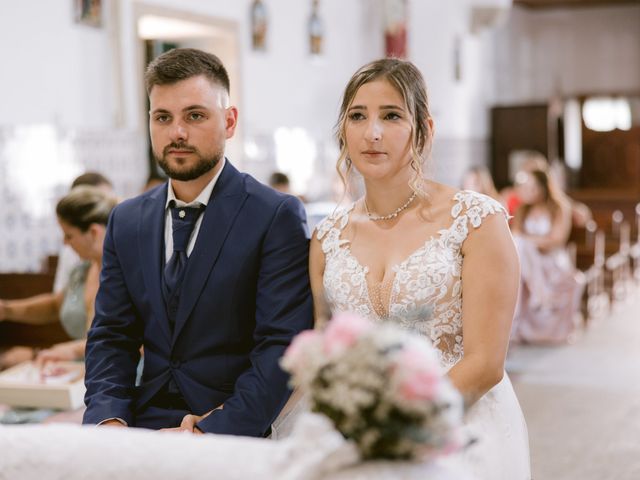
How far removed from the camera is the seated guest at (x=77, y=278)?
360 centimetres

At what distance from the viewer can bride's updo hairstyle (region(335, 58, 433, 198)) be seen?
2363 mm

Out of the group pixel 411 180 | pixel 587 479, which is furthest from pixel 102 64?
pixel 411 180

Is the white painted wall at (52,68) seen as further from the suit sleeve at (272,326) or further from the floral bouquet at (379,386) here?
the floral bouquet at (379,386)

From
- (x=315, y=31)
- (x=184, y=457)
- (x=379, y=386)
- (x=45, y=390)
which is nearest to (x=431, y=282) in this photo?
(x=184, y=457)

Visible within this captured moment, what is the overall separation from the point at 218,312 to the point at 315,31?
8309mm

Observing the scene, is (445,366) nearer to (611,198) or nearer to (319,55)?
(319,55)

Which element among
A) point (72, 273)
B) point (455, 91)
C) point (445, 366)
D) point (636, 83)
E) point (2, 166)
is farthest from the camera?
point (636, 83)

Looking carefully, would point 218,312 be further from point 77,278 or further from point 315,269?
point 77,278

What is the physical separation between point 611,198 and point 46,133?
1048 centimetres

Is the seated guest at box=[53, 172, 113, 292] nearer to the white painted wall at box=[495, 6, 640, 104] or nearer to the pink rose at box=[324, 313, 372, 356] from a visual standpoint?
the pink rose at box=[324, 313, 372, 356]

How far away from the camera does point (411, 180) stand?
8.16 feet

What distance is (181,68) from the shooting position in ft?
7.77

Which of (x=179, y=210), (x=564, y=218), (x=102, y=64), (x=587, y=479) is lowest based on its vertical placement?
(x=587, y=479)

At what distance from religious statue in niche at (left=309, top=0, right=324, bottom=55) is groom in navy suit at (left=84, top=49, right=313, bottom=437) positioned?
7.96 metres
